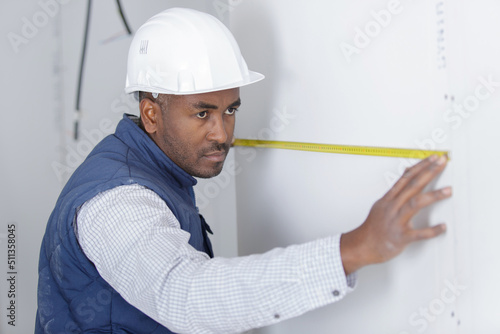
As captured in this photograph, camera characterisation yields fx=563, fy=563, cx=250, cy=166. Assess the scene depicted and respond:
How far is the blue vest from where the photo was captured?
1310 millimetres

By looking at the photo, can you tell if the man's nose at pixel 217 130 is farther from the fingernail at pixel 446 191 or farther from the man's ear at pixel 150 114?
the fingernail at pixel 446 191

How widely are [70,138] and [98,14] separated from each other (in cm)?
52

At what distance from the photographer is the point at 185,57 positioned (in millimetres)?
1417

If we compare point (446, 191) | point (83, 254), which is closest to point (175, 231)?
point (83, 254)

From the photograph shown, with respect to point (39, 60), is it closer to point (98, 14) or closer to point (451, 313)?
point (98, 14)

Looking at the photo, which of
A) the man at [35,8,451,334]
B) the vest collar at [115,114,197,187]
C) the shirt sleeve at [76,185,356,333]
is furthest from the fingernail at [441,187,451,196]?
the vest collar at [115,114,197,187]

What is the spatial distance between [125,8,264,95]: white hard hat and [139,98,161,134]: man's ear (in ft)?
0.16

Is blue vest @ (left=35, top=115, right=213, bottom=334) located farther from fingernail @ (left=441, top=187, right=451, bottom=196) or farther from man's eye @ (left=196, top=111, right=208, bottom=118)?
fingernail @ (left=441, top=187, right=451, bottom=196)

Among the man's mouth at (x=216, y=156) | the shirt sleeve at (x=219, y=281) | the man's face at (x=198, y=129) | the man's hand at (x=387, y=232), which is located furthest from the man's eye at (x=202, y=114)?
the man's hand at (x=387, y=232)

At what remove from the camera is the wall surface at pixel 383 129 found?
1.10 metres

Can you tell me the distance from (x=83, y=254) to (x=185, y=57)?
1.78ft

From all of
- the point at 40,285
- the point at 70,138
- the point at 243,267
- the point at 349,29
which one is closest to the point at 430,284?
the point at 243,267

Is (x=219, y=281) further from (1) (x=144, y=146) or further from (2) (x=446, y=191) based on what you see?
(1) (x=144, y=146)

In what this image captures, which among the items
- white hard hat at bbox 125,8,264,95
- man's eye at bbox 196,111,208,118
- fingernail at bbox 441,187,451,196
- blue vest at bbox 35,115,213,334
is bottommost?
blue vest at bbox 35,115,213,334
